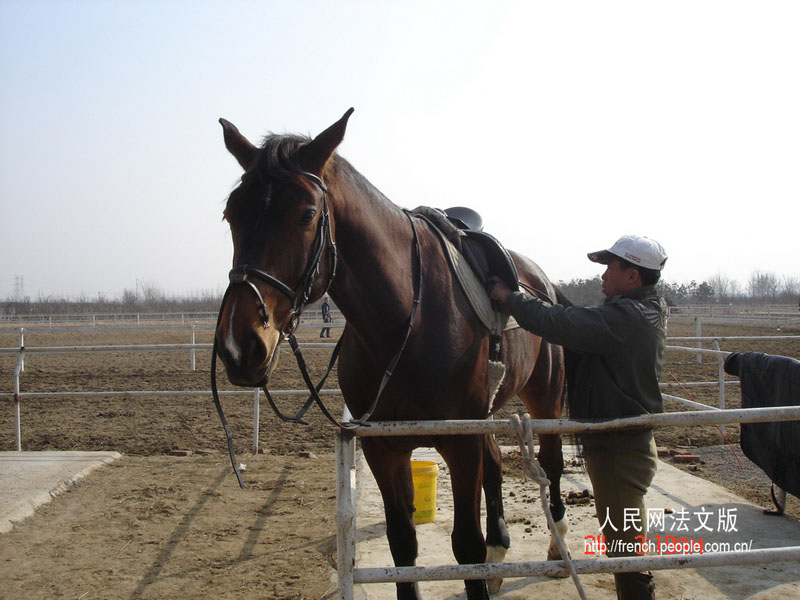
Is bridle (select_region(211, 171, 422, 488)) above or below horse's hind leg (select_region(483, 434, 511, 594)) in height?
above

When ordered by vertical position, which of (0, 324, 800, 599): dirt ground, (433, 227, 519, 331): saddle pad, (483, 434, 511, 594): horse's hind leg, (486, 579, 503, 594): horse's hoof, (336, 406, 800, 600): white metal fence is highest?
(433, 227, 519, 331): saddle pad

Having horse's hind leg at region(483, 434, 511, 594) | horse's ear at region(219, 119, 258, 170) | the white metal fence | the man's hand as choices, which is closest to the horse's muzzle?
the white metal fence

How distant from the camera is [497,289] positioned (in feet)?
8.41

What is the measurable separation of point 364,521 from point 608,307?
2925 millimetres

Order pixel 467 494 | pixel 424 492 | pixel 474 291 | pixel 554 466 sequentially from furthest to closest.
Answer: pixel 424 492
pixel 554 466
pixel 474 291
pixel 467 494

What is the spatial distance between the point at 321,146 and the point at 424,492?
2960mm

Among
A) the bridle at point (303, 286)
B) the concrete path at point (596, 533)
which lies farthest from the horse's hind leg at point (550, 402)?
the bridle at point (303, 286)

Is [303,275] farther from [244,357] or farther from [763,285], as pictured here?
[763,285]

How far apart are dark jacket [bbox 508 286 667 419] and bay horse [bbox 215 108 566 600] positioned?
0.39 meters

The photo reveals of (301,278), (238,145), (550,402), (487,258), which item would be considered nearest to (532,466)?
(301,278)

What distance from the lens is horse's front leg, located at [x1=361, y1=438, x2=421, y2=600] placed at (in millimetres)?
2529

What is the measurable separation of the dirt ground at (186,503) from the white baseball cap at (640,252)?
2064 millimetres

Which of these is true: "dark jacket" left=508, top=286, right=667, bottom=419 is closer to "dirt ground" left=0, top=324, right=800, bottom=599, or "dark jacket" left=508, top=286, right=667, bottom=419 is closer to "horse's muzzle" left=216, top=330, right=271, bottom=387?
"horse's muzzle" left=216, top=330, right=271, bottom=387

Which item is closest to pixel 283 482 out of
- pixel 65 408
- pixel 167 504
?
pixel 167 504
